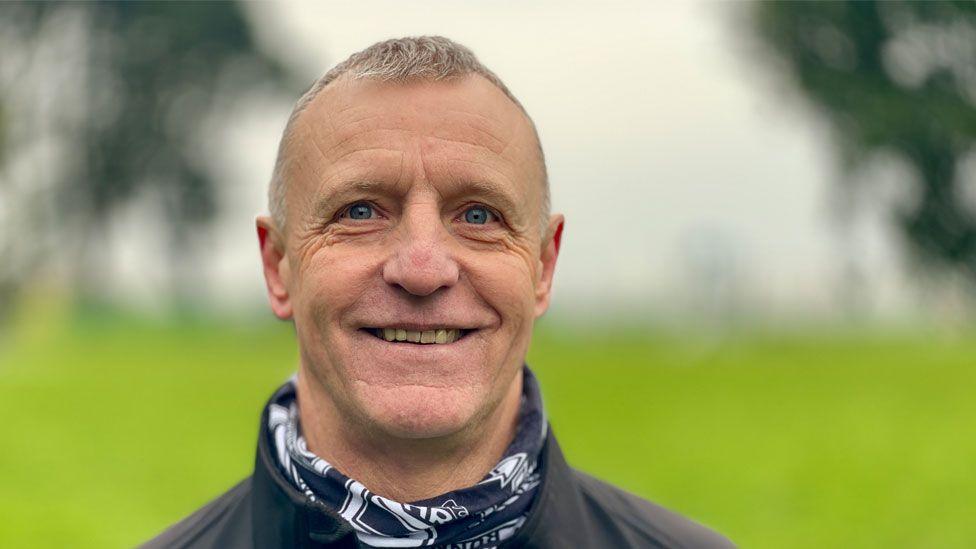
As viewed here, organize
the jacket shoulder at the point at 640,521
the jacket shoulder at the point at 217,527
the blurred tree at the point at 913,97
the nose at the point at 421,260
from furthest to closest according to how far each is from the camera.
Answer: the blurred tree at the point at 913,97 → the jacket shoulder at the point at 640,521 → the jacket shoulder at the point at 217,527 → the nose at the point at 421,260

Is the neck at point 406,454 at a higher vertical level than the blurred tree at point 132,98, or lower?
lower

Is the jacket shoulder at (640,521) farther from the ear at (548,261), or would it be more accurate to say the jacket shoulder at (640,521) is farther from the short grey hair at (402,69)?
the short grey hair at (402,69)

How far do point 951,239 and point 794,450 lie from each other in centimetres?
1142

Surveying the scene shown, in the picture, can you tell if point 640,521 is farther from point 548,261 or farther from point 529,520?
point 548,261

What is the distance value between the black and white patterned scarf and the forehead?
636mm

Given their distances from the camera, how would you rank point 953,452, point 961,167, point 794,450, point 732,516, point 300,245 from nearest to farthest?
point 300,245 → point 732,516 → point 953,452 → point 794,450 → point 961,167

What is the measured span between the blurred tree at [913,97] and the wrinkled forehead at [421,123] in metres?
22.1

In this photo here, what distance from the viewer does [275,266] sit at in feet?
10.7

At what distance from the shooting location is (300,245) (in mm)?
3041

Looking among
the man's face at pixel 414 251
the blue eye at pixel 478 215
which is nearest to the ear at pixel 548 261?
the man's face at pixel 414 251

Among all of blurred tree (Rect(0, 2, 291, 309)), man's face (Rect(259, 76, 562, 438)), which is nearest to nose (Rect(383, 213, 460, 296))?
man's face (Rect(259, 76, 562, 438))

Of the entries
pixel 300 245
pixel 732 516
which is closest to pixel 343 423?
pixel 300 245

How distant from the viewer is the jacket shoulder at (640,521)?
3.29 metres

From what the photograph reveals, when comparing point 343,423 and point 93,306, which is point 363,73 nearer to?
point 343,423
